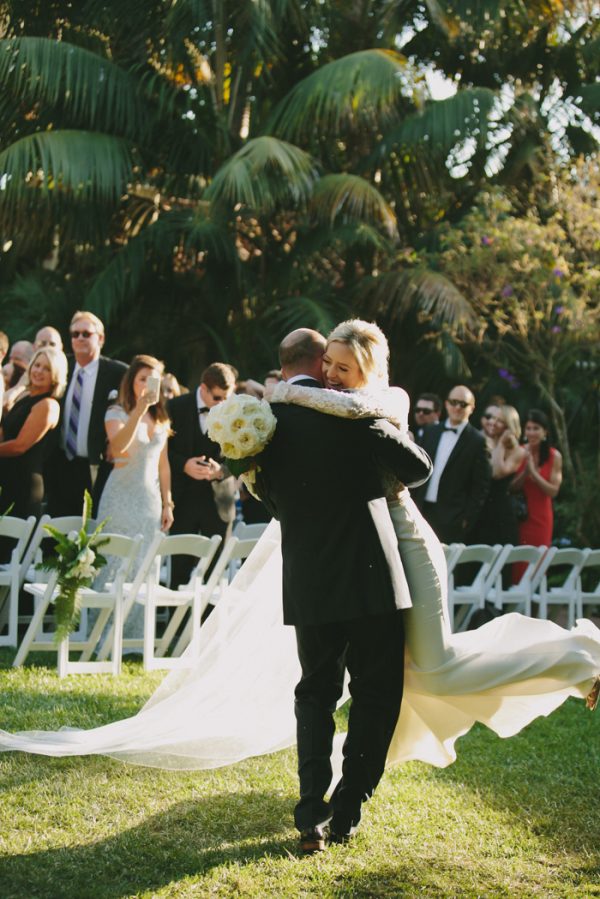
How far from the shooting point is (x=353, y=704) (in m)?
4.57

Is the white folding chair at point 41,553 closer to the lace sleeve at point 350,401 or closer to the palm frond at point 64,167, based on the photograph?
the lace sleeve at point 350,401

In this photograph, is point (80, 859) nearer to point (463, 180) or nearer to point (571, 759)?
point (571, 759)

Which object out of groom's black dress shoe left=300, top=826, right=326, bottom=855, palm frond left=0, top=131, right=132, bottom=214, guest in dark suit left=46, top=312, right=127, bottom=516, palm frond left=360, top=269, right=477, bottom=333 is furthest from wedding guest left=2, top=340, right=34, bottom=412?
palm frond left=360, top=269, right=477, bottom=333

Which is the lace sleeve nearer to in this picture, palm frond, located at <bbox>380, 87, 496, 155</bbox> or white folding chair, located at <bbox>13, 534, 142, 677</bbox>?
white folding chair, located at <bbox>13, 534, 142, 677</bbox>

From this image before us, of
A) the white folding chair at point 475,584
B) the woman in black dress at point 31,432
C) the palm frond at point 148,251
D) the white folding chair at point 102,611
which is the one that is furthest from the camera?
the palm frond at point 148,251

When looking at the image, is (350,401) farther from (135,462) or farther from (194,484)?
(194,484)

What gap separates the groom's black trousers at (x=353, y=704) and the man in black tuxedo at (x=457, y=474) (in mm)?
5899

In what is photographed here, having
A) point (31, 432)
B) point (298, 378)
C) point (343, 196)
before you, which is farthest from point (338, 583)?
point (343, 196)

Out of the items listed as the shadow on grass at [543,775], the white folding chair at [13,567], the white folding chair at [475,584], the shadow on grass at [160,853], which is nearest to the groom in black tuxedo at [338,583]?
the shadow on grass at [160,853]

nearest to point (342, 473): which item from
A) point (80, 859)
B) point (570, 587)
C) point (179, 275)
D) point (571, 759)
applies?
point (80, 859)

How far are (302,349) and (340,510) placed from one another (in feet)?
2.15

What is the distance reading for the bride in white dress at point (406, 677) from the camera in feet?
15.0

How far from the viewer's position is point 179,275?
1669 centimetres

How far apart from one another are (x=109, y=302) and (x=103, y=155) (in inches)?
71.9
